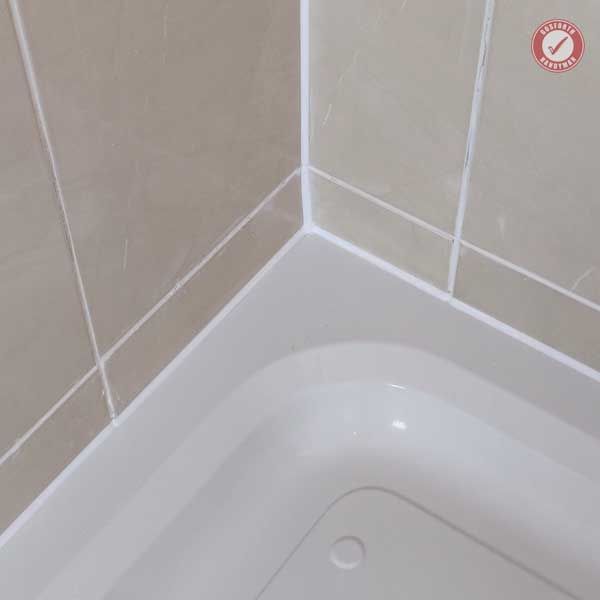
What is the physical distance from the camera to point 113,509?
0.79 m

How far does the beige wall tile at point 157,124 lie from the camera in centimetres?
60

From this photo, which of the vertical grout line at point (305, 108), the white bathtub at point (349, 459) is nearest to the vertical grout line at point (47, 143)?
the white bathtub at point (349, 459)

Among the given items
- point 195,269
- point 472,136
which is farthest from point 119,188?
point 472,136

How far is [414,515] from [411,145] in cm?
33

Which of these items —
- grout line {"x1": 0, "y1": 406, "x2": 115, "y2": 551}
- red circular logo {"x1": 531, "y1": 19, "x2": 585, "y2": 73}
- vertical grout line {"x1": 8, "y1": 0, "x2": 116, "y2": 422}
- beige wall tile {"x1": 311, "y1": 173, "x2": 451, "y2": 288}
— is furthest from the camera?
beige wall tile {"x1": 311, "y1": 173, "x2": 451, "y2": 288}

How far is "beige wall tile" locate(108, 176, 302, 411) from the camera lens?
31.6 inches

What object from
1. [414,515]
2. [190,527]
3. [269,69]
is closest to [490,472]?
[414,515]

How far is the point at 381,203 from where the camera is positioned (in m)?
0.88

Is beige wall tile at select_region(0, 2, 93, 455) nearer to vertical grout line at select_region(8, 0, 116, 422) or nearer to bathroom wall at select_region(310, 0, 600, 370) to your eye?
vertical grout line at select_region(8, 0, 116, 422)

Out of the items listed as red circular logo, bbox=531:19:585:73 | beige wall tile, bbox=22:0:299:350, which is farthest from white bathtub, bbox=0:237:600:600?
red circular logo, bbox=531:19:585:73

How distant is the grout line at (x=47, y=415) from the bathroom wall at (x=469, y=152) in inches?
11.0

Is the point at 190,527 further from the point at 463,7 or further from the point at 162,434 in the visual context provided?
the point at 463,7

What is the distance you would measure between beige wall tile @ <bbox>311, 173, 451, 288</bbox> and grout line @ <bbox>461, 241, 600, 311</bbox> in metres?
0.03

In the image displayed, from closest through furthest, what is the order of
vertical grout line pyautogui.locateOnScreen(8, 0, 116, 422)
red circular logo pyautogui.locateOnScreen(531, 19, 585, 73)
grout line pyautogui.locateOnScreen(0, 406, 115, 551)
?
1. vertical grout line pyautogui.locateOnScreen(8, 0, 116, 422)
2. red circular logo pyautogui.locateOnScreen(531, 19, 585, 73)
3. grout line pyautogui.locateOnScreen(0, 406, 115, 551)
